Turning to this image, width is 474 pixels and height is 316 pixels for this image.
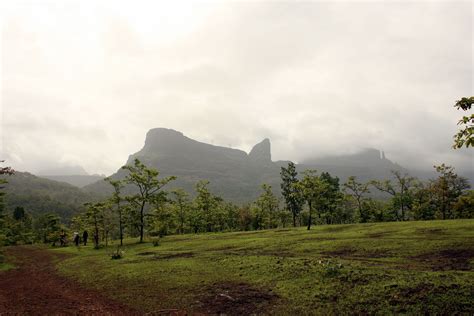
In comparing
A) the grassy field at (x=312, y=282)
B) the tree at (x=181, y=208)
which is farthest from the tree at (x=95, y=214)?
the grassy field at (x=312, y=282)

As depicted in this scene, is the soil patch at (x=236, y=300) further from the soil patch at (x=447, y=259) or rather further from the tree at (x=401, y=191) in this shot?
the tree at (x=401, y=191)

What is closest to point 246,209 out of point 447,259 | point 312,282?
point 447,259

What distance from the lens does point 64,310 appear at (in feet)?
57.6

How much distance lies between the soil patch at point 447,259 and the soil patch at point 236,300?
12078 millimetres

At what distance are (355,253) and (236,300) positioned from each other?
1608cm

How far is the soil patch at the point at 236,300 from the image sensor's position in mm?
16328

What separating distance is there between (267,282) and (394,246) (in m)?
16.8

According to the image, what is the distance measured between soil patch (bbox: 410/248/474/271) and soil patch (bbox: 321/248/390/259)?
3.05 meters

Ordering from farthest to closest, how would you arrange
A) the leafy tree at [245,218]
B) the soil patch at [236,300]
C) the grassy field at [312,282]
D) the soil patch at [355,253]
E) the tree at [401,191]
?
the leafy tree at [245,218]
the tree at [401,191]
the soil patch at [355,253]
the soil patch at [236,300]
the grassy field at [312,282]

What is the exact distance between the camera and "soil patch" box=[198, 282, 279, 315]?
16.3 m

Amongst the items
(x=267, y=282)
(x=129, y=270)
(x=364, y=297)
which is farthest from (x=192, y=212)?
(x=364, y=297)

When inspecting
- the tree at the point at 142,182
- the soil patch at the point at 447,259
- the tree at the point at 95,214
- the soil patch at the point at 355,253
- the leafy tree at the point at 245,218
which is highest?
the tree at the point at 142,182

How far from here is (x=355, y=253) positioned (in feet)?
95.1

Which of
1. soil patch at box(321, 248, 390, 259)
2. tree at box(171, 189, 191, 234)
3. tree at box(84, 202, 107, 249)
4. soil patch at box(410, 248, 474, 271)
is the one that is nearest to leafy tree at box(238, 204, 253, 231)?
tree at box(171, 189, 191, 234)
